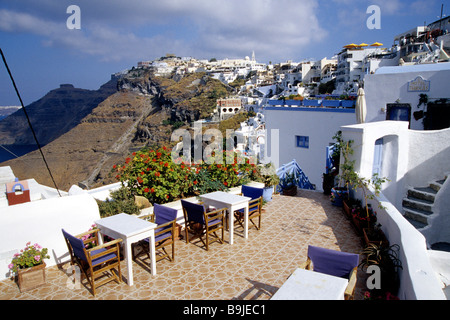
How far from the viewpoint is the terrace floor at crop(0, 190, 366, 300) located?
3.84 metres

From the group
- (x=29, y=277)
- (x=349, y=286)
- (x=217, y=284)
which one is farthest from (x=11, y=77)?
(x=349, y=286)

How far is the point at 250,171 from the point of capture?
8.05m

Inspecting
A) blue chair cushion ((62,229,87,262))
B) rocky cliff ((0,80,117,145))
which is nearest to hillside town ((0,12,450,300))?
blue chair cushion ((62,229,87,262))

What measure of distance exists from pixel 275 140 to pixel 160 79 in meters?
115

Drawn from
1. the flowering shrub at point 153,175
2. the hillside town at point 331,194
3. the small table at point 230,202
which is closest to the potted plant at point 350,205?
the hillside town at point 331,194

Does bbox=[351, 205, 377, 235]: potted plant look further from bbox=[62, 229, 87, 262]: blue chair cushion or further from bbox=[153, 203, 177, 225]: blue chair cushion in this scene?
bbox=[62, 229, 87, 262]: blue chair cushion

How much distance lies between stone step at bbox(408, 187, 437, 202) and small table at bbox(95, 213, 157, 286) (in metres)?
6.77

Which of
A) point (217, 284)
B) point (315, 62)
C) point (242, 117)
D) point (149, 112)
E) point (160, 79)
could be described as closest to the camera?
point (217, 284)

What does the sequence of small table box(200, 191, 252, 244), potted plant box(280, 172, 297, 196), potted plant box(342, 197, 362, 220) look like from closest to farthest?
small table box(200, 191, 252, 244)
potted plant box(342, 197, 362, 220)
potted plant box(280, 172, 297, 196)

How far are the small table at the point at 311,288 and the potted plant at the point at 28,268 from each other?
3.18 m

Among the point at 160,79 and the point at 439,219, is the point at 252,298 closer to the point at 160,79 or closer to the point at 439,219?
the point at 439,219

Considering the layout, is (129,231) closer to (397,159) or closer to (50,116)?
(397,159)

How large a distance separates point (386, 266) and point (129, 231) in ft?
11.0

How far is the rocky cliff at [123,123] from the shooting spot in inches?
3221
